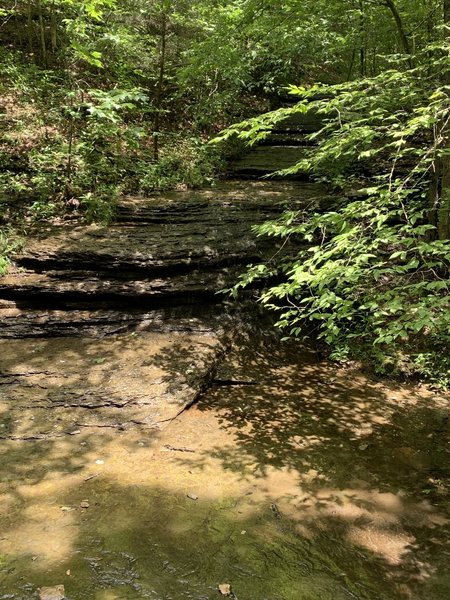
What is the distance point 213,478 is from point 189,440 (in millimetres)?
725

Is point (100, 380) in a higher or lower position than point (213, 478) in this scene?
higher

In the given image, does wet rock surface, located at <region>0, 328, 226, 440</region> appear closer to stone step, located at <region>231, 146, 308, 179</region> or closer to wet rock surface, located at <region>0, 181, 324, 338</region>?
wet rock surface, located at <region>0, 181, 324, 338</region>

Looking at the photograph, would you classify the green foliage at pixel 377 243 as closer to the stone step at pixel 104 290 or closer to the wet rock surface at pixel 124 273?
the wet rock surface at pixel 124 273

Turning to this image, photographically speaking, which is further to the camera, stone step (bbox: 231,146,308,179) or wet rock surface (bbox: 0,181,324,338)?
stone step (bbox: 231,146,308,179)

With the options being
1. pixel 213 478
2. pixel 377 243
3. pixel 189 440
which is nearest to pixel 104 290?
pixel 189 440

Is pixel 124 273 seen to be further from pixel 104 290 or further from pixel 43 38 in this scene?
pixel 43 38

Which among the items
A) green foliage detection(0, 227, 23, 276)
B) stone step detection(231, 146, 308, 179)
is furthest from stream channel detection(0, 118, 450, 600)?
stone step detection(231, 146, 308, 179)

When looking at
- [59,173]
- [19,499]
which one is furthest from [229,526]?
[59,173]

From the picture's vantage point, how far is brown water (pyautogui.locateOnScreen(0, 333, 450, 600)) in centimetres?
306

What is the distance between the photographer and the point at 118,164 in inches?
378

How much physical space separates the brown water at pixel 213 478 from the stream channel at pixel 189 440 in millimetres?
18

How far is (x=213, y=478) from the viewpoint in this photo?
419 cm

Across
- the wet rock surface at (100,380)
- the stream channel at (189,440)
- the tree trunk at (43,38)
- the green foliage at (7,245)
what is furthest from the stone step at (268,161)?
the tree trunk at (43,38)

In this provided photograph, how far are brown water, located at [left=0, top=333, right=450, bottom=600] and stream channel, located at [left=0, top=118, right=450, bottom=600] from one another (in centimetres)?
2
